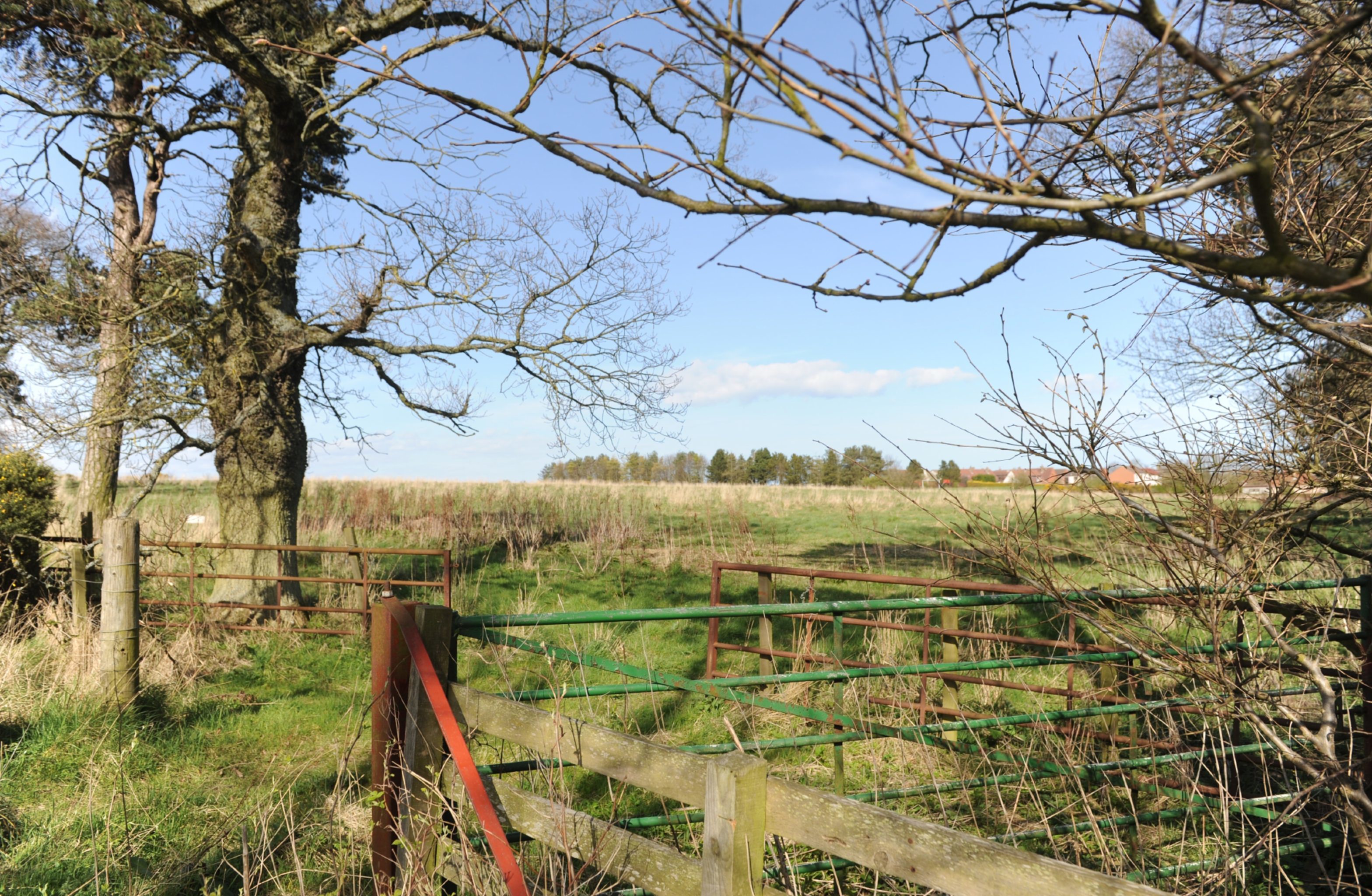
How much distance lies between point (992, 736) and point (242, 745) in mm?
5418

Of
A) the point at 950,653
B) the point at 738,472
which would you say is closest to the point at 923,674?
the point at 950,653

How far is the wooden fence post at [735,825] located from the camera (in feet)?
6.49

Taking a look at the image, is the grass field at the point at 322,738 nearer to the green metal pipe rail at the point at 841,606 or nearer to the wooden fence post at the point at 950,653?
the green metal pipe rail at the point at 841,606

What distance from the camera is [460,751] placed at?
2465 mm

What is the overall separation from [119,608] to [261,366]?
4651 millimetres

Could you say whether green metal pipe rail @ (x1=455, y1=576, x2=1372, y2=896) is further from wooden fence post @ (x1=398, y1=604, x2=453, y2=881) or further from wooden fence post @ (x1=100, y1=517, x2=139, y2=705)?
wooden fence post @ (x1=100, y1=517, x2=139, y2=705)

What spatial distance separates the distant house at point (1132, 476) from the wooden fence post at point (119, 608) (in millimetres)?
Answer: 6205

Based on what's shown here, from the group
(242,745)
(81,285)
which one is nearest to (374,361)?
(81,285)

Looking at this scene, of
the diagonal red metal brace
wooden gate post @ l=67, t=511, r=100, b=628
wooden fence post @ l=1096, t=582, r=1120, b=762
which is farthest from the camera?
wooden gate post @ l=67, t=511, r=100, b=628

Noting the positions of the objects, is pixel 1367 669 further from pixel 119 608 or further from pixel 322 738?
pixel 119 608

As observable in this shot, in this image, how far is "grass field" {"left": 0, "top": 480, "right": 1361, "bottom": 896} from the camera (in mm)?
3475

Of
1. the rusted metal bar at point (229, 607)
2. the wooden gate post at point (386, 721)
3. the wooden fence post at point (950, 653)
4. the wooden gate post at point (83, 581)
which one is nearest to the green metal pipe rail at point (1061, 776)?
the wooden gate post at point (386, 721)

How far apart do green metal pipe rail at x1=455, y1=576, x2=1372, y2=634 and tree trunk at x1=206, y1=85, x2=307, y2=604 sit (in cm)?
779

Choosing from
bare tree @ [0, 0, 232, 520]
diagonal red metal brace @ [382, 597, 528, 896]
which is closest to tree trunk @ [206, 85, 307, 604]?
bare tree @ [0, 0, 232, 520]
